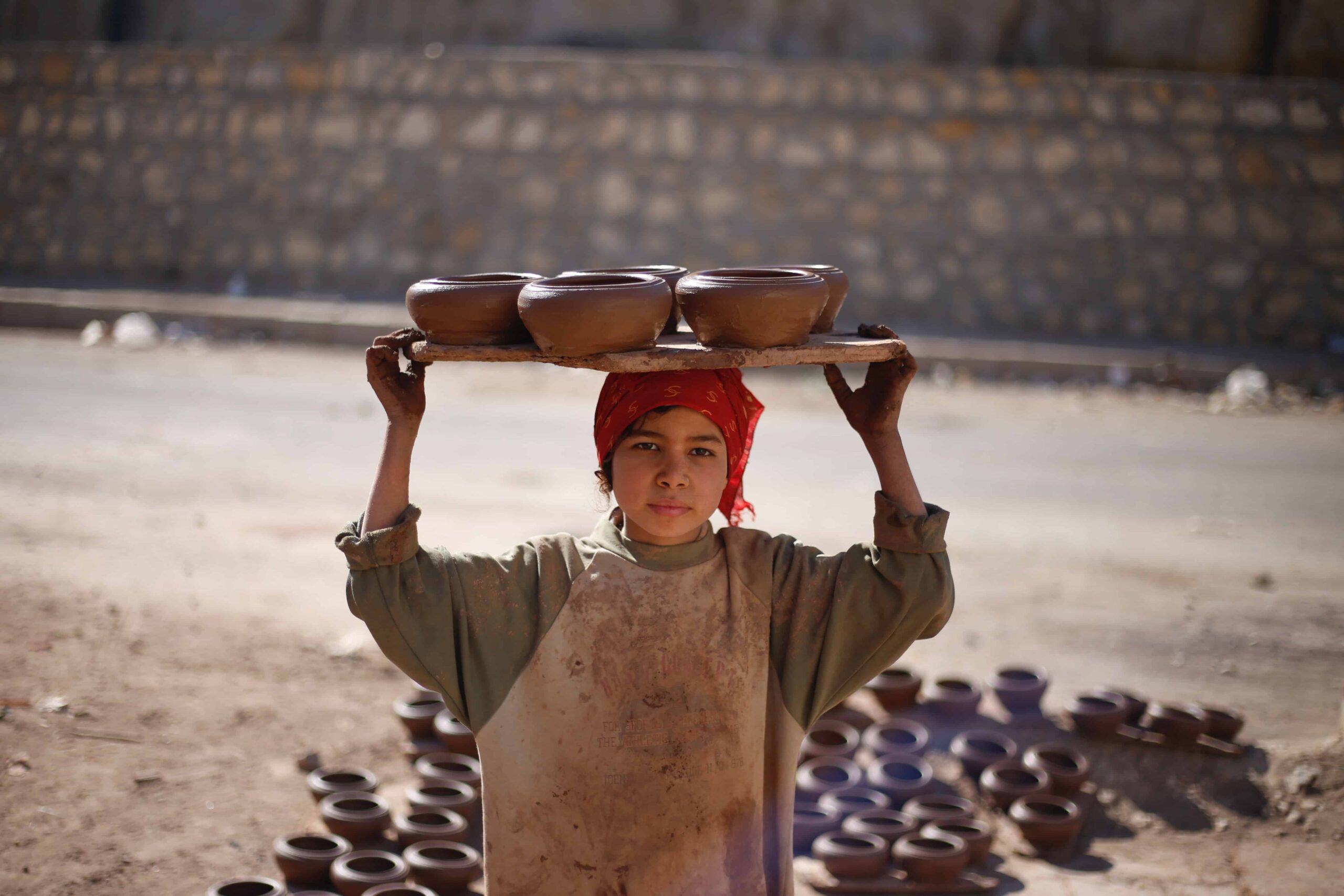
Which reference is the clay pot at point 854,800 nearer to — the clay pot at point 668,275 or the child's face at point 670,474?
the clay pot at point 668,275

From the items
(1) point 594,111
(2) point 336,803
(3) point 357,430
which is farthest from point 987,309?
(2) point 336,803

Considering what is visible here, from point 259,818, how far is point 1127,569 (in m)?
3.81

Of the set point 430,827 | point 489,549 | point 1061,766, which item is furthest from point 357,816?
point 489,549

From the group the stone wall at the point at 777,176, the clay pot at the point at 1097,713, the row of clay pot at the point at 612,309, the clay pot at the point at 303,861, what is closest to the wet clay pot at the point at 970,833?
the clay pot at the point at 1097,713

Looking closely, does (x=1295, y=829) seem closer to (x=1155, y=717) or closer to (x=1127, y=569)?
(x=1155, y=717)

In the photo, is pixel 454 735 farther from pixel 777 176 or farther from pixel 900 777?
pixel 777 176

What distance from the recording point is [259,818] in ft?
11.7

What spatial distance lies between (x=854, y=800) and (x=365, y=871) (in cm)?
137

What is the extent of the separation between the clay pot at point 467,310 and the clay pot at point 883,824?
1871 mm

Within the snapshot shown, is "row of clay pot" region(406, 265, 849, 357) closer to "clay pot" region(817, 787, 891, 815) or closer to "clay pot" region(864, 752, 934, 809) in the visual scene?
"clay pot" region(817, 787, 891, 815)

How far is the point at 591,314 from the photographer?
208 centimetres

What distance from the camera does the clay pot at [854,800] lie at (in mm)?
3697

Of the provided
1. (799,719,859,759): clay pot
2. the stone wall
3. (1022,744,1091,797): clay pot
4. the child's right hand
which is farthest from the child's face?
the stone wall

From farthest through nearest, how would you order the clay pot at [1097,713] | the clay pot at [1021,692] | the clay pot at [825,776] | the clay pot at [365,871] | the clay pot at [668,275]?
the clay pot at [1021,692] < the clay pot at [1097,713] < the clay pot at [825,776] < the clay pot at [365,871] < the clay pot at [668,275]
